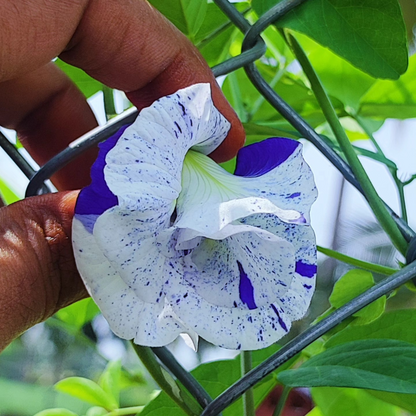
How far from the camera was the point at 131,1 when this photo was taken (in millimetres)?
402

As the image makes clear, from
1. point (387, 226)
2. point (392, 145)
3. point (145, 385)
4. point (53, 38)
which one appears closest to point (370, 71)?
point (387, 226)

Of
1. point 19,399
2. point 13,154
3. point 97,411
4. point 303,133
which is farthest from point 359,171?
point 19,399

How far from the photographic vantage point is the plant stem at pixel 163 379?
0.35 metres

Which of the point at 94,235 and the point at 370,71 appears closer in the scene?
the point at 94,235

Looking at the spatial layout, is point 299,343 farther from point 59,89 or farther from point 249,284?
point 59,89

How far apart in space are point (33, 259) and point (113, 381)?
32 cm

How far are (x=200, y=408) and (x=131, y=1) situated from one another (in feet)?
0.92

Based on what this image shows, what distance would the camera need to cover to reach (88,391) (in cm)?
61

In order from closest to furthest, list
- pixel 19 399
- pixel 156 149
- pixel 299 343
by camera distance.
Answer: pixel 156 149 → pixel 299 343 → pixel 19 399

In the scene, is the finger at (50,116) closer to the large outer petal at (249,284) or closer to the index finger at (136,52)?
the index finger at (136,52)

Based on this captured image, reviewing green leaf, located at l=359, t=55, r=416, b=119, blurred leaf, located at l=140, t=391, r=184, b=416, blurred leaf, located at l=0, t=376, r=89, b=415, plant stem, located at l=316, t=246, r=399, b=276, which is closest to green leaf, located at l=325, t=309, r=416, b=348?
plant stem, located at l=316, t=246, r=399, b=276

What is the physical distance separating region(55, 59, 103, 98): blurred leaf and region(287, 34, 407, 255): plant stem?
0.74 ft

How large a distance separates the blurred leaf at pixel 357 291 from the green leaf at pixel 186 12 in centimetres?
25

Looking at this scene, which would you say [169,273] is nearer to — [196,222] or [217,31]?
[196,222]
